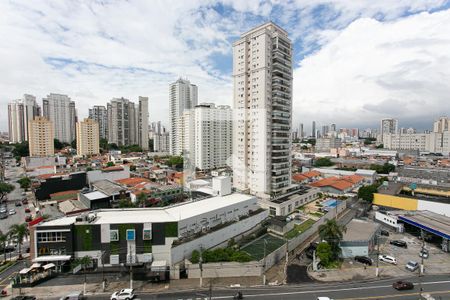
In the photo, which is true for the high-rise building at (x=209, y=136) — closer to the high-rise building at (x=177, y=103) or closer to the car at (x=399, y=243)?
the high-rise building at (x=177, y=103)

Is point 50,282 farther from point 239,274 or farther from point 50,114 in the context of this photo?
point 50,114

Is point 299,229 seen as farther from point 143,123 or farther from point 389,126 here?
point 389,126

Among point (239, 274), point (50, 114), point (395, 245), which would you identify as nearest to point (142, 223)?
point (239, 274)

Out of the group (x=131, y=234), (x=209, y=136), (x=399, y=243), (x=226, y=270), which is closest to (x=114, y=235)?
(x=131, y=234)

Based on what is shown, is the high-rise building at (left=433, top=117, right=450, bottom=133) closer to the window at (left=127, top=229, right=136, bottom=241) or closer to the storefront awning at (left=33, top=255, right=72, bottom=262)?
the window at (left=127, top=229, right=136, bottom=241)

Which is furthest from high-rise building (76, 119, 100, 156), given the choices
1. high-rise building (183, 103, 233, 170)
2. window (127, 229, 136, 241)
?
window (127, 229, 136, 241)

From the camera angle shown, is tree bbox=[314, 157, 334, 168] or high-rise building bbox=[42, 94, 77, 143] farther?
high-rise building bbox=[42, 94, 77, 143]
